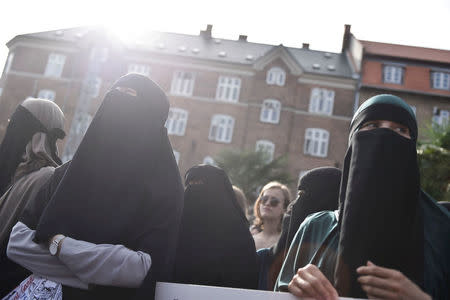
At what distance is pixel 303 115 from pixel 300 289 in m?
25.4

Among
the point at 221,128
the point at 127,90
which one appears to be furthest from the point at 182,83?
the point at 127,90

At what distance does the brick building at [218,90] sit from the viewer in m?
26.3

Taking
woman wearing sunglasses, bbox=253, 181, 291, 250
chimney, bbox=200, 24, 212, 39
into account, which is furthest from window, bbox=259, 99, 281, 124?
woman wearing sunglasses, bbox=253, 181, 291, 250

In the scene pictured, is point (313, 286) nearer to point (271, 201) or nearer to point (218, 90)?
point (271, 201)

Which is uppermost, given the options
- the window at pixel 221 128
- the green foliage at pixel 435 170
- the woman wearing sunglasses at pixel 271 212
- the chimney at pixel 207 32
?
the chimney at pixel 207 32

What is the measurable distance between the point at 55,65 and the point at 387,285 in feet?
101

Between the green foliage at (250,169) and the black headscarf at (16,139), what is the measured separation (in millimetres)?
18320

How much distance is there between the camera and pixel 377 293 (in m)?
1.83

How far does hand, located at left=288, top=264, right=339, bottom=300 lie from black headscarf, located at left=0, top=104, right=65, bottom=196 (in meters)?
2.44

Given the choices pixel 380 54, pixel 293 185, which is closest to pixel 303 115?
pixel 293 185

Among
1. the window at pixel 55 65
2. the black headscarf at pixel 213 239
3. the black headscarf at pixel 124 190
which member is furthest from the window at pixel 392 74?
the black headscarf at pixel 124 190

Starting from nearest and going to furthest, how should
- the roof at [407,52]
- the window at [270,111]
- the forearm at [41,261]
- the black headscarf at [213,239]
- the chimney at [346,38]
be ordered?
the forearm at [41,261]
the black headscarf at [213,239]
the window at [270,111]
the roof at [407,52]
the chimney at [346,38]

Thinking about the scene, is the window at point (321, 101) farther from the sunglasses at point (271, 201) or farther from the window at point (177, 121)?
the sunglasses at point (271, 201)

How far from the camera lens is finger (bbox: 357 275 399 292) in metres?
1.83
